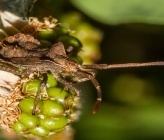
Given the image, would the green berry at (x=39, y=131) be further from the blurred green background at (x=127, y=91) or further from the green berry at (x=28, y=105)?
the blurred green background at (x=127, y=91)

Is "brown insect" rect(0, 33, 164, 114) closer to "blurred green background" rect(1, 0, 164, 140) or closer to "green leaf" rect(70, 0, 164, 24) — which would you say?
"green leaf" rect(70, 0, 164, 24)

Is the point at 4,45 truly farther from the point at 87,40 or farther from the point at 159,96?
the point at 159,96

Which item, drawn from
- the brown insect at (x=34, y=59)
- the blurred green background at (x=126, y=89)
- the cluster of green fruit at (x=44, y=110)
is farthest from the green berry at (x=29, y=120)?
the blurred green background at (x=126, y=89)

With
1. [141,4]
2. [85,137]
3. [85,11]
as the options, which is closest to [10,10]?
[85,11]

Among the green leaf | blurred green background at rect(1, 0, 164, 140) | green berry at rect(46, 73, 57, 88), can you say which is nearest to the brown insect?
green berry at rect(46, 73, 57, 88)

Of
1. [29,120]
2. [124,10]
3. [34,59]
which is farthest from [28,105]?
[124,10]
